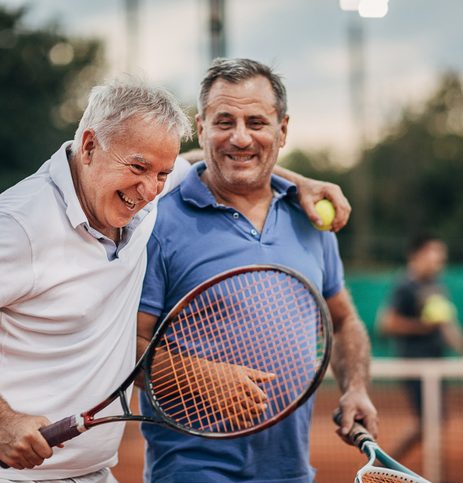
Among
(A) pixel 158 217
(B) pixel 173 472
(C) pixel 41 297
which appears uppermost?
(A) pixel 158 217

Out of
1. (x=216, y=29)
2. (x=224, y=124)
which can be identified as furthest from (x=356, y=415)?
(x=216, y=29)

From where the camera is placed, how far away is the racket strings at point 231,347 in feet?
8.38

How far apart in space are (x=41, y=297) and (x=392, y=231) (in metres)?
26.1

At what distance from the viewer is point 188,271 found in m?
2.72

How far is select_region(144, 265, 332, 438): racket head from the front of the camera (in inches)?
98.7

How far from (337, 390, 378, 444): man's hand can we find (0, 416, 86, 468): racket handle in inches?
33.6

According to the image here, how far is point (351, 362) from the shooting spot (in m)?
3.05

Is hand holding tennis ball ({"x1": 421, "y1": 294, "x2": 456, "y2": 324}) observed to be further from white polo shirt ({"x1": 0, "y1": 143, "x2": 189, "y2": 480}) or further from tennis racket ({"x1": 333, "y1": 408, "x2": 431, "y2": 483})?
white polo shirt ({"x1": 0, "y1": 143, "x2": 189, "y2": 480})

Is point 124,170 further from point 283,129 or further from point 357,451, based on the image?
point 357,451

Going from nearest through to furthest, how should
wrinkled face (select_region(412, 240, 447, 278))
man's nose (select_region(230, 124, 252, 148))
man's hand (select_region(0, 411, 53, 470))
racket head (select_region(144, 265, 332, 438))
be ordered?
man's hand (select_region(0, 411, 53, 470))
racket head (select_region(144, 265, 332, 438))
man's nose (select_region(230, 124, 252, 148))
wrinkled face (select_region(412, 240, 447, 278))

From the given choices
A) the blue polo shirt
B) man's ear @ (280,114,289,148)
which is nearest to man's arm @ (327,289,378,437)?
the blue polo shirt

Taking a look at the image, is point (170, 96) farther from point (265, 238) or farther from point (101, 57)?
point (101, 57)

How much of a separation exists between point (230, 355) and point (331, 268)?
0.57 m

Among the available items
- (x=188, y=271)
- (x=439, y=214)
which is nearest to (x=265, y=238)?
(x=188, y=271)
